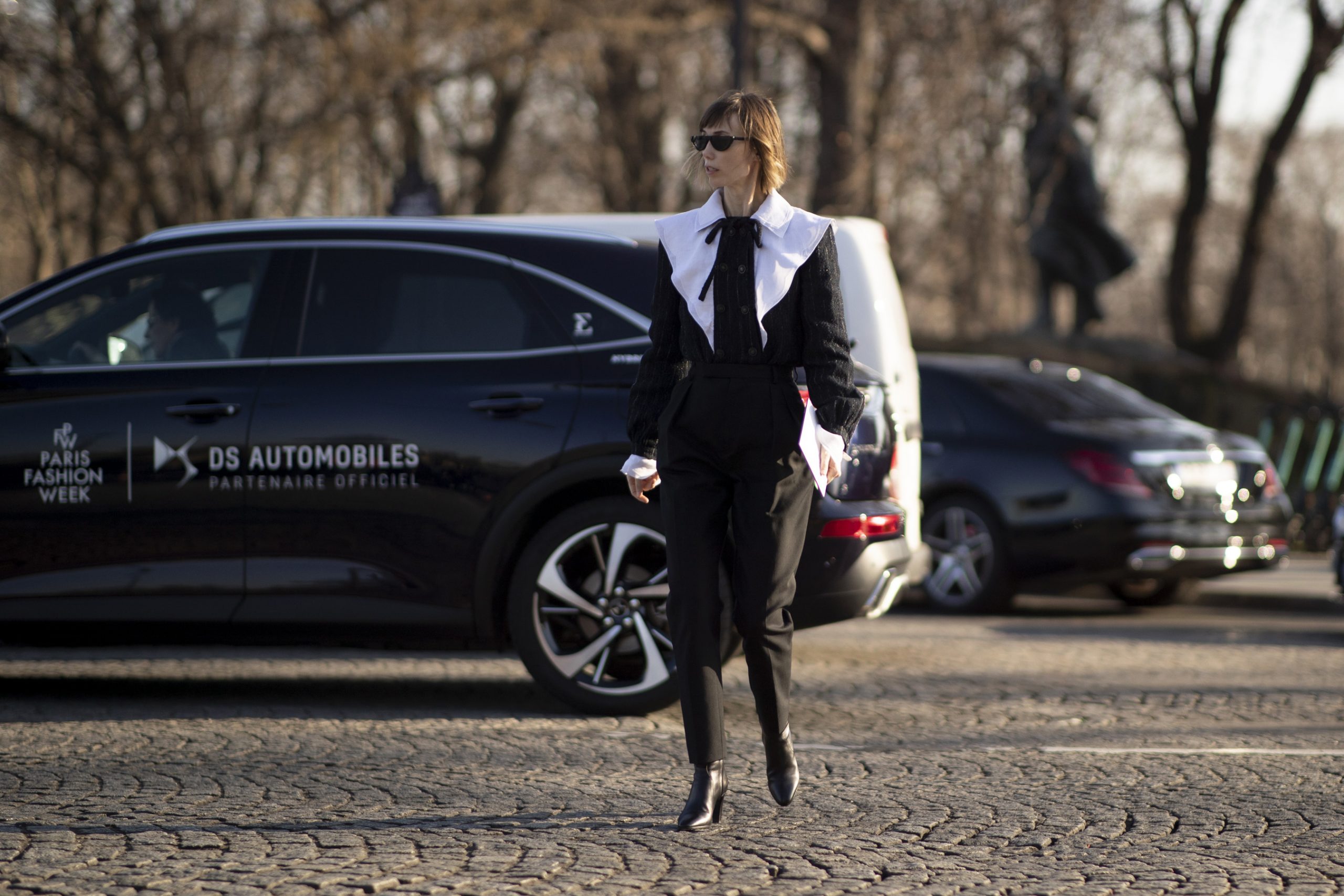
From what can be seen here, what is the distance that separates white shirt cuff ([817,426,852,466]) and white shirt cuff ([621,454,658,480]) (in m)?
0.43

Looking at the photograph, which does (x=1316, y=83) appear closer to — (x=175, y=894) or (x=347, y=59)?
(x=347, y=59)

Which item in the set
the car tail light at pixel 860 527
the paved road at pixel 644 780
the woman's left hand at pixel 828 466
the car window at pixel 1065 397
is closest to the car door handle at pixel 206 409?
the paved road at pixel 644 780

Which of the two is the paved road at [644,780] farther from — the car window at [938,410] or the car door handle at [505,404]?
the car window at [938,410]

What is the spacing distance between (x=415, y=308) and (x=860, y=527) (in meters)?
1.75

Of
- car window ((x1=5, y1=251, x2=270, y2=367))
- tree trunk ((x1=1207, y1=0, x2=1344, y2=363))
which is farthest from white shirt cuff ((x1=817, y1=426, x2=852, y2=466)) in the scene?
tree trunk ((x1=1207, y1=0, x2=1344, y2=363))

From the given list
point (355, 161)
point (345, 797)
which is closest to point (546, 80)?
point (355, 161)

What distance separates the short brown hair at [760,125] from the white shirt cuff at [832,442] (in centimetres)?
64

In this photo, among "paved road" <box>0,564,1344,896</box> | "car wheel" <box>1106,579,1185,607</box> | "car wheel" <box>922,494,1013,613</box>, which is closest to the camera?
"paved road" <box>0,564,1344,896</box>

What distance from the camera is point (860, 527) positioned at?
5.98 m

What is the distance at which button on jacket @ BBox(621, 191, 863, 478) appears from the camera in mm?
4234

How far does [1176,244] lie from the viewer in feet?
81.9

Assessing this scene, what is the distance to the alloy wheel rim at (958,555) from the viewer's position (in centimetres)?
984

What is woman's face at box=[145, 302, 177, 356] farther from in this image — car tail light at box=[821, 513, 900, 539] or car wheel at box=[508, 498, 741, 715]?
car tail light at box=[821, 513, 900, 539]

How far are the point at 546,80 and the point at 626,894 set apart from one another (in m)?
23.2
